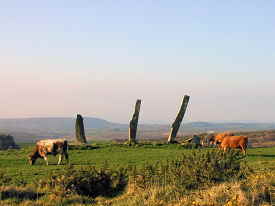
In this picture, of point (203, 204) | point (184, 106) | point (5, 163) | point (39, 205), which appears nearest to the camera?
point (203, 204)

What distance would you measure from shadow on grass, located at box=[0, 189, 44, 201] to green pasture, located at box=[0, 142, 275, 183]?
3196 mm

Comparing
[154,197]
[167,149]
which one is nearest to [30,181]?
[154,197]

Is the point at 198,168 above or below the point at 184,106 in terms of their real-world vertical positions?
below

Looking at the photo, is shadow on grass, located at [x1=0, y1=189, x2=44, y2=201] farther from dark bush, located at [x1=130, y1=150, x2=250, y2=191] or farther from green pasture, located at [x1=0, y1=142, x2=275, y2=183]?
dark bush, located at [x1=130, y1=150, x2=250, y2=191]

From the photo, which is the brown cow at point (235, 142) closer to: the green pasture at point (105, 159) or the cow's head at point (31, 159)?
the green pasture at point (105, 159)

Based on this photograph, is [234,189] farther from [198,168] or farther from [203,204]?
[198,168]

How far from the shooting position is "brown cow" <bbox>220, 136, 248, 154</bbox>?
28953 millimetres

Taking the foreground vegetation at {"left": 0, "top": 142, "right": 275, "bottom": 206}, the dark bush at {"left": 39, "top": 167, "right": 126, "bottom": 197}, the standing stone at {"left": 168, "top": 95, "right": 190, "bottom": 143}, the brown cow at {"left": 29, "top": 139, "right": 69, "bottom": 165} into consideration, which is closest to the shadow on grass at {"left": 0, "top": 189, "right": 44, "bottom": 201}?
the foreground vegetation at {"left": 0, "top": 142, "right": 275, "bottom": 206}

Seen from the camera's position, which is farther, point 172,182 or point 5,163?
point 5,163

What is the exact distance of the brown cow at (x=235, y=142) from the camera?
95.0ft

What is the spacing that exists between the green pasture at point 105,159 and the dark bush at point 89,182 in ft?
5.50

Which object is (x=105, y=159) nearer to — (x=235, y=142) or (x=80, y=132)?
(x=235, y=142)

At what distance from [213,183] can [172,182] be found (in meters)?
1.30

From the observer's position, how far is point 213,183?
14336 mm
